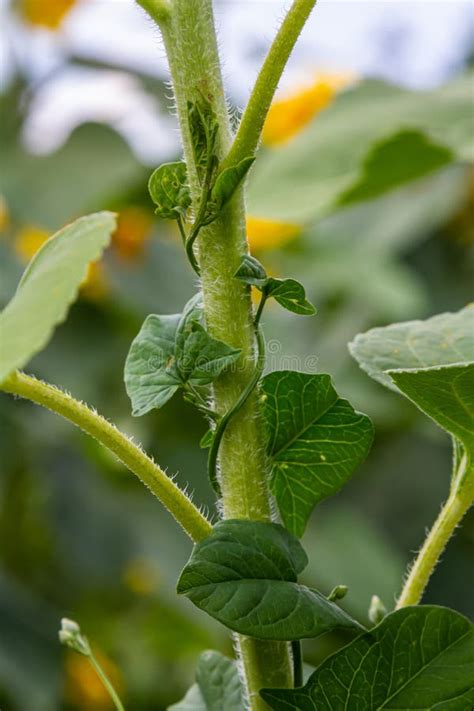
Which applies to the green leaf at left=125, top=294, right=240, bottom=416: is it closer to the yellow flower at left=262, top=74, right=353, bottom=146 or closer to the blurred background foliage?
the blurred background foliage

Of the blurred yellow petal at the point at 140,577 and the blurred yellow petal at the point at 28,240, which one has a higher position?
the blurred yellow petal at the point at 28,240

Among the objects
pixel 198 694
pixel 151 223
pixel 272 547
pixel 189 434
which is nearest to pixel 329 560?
pixel 189 434

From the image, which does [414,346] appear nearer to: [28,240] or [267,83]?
[267,83]

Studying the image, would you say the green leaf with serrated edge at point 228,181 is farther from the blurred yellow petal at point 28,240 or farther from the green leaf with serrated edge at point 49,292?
the blurred yellow petal at point 28,240

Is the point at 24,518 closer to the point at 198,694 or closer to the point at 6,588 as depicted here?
the point at 6,588

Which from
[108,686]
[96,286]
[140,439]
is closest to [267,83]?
[108,686]

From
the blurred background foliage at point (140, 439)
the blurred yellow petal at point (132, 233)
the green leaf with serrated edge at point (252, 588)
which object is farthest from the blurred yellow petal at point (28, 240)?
the green leaf with serrated edge at point (252, 588)

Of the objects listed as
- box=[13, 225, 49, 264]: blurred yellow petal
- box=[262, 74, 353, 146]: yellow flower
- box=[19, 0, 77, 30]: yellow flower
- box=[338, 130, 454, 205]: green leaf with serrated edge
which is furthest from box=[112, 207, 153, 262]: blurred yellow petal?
box=[338, 130, 454, 205]: green leaf with serrated edge
